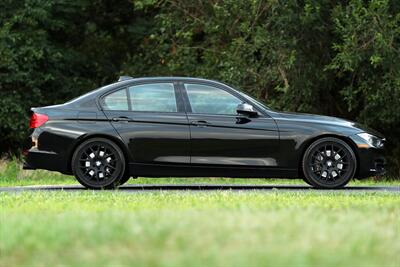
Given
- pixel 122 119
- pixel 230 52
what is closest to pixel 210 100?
pixel 122 119

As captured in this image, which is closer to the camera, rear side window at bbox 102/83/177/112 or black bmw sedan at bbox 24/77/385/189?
black bmw sedan at bbox 24/77/385/189

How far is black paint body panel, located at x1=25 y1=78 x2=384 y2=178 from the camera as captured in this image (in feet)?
45.1

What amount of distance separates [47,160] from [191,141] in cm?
208

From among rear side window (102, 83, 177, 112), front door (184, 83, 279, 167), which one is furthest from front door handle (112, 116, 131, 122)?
front door (184, 83, 279, 167)

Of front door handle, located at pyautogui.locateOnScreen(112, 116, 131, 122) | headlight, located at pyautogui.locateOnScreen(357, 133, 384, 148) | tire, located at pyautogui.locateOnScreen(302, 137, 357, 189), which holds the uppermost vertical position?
front door handle, located at pyautogui.locateOnScreen(112, 116, 131, 122)

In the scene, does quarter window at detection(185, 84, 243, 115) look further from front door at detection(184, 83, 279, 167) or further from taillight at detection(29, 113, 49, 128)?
taillight at detection(29, 113, 49, 128)

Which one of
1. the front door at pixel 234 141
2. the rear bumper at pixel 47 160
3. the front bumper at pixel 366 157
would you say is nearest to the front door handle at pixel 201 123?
the front door at pixel 234 141

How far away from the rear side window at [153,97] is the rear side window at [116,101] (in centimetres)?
9

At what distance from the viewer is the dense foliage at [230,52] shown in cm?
2220

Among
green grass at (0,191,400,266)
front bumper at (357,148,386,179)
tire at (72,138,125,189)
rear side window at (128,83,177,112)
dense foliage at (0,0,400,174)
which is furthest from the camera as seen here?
dense foliage at (0,0,400,174)

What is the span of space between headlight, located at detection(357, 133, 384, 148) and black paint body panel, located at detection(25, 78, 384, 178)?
0.13 m

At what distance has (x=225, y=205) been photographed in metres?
9.72

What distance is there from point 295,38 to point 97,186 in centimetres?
1107

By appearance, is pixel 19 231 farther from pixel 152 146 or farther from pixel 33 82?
pixel 33 82
